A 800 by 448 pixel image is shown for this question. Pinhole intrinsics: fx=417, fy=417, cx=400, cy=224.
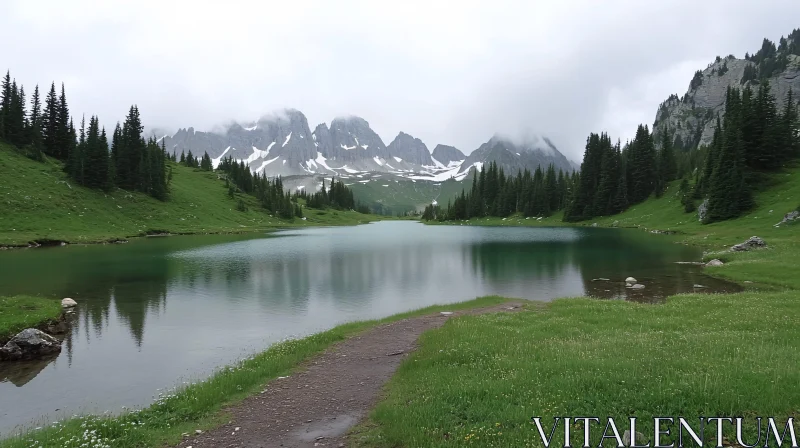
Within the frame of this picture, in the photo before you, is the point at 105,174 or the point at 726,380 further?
the point at 105,174

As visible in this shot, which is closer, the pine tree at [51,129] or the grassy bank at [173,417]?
the grassy bank at [173,417]

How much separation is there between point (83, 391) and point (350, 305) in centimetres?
2196

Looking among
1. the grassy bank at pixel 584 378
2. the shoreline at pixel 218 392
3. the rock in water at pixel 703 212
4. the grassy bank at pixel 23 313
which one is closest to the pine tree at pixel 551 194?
the rock in water at pixel 703 212

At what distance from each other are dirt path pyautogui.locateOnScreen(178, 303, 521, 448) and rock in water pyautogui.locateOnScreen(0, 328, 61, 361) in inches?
667

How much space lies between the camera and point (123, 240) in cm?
9450

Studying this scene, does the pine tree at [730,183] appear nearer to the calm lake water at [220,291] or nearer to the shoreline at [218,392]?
the calm lake water at [220,291]

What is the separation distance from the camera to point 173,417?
14.5 m

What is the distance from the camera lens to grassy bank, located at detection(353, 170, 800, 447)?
32.8 ft

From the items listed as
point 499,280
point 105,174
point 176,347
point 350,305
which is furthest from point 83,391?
point 105,174

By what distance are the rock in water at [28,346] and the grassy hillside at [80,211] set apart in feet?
223

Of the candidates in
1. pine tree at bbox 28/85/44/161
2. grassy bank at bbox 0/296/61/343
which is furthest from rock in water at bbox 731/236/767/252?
pine tree at bbox 28/85/44/161

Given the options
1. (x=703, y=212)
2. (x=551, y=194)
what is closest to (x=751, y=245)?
(x=703, y=212)

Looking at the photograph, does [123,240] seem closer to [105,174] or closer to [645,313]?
[105,174]

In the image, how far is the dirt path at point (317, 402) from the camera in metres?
12.2
